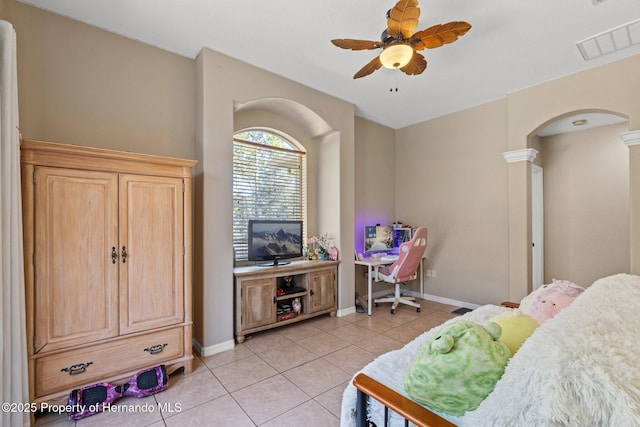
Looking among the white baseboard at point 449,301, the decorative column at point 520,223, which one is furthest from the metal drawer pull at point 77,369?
the decorative column at point 520,223

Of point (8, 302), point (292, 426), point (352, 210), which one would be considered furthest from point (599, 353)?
point (352, 210)

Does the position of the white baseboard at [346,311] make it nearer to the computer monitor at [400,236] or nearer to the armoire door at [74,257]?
the computer monitor at [400,236]

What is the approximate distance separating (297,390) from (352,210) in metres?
2.31

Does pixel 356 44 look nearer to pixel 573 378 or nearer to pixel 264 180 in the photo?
pixel 264 180

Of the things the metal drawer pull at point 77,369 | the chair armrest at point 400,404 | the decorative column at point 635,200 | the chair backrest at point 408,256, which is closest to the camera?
the chair armrest at point 400,404

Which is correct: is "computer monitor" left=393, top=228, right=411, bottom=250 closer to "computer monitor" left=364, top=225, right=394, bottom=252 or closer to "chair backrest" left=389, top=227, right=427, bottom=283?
"computer monitor" left=364, top=225, right=394, bottom=252

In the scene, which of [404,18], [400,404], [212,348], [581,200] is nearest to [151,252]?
[212,348]

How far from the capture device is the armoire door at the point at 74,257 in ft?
5.74

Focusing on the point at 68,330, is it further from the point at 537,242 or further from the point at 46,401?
the point at 537,242

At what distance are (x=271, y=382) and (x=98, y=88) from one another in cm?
281

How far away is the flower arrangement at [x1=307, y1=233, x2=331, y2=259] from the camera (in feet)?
12.2

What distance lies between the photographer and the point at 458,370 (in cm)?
91

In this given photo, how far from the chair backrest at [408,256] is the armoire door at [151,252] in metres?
2.56

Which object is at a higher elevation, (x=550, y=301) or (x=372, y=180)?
(x=372, y=180)
